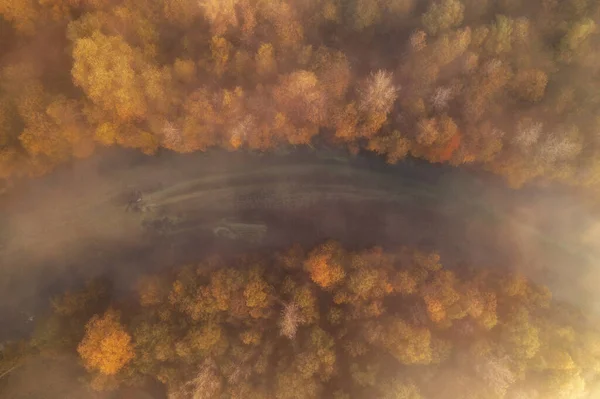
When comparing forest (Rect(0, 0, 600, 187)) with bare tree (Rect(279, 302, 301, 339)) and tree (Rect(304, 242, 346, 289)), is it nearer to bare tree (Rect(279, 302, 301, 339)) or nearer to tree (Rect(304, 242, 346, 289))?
tree (Rect(304, 242, 346, 289))

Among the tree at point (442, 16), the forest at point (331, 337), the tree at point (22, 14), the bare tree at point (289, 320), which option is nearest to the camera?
the tree at point (22, 14)

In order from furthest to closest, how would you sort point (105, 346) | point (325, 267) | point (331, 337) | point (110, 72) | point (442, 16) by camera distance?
point (325, 267) < point (331, 337) < point (105, 346) < point (442, 16) < point (110, 72)

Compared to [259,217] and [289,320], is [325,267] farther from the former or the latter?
[259,217]

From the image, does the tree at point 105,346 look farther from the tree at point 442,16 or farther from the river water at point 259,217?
the tree at point 442,16

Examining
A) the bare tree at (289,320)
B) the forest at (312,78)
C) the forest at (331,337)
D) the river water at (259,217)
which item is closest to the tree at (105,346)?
the forest at (331,337)

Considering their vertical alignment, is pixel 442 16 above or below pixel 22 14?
above

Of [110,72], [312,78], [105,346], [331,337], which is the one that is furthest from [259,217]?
[110,72]

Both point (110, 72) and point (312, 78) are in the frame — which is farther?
point (312, 78)
